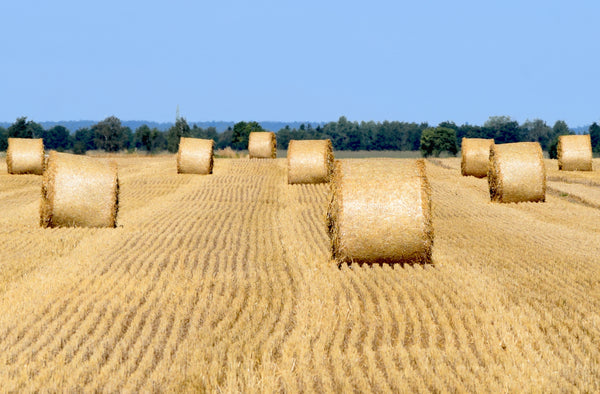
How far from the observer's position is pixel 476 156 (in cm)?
2736

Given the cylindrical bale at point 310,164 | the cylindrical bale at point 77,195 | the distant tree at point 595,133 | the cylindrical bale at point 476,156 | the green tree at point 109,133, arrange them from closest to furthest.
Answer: the cylindrical bale at point 77,195, the cylindrical bale at point 310,164, the cylindrical bale at point 476,156, the green tree at point 109,133, the distant tree at point 595,133

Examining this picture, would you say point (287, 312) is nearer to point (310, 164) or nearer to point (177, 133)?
point (310, 164)

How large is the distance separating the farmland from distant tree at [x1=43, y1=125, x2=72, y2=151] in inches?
5143

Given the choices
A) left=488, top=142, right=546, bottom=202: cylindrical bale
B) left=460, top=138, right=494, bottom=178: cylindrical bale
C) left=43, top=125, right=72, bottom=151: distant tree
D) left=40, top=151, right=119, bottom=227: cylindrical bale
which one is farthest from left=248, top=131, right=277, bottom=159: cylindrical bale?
left=43, top=125, right=72, bottom=151: distant tree

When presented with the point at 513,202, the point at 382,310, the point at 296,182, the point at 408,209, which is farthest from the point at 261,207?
the point at 382,310

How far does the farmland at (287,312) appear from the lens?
5.86 metres

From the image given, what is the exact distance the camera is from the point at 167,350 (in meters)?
6.43

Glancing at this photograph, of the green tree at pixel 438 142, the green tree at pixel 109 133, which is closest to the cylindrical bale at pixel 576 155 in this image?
the green tree at pixel 438 142

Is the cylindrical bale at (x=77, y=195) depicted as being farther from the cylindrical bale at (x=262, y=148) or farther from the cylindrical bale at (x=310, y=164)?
the cylindrical bale at (x=262, y=148)

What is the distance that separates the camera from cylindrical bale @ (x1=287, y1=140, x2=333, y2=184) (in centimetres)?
2200

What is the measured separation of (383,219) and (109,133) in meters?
89.8

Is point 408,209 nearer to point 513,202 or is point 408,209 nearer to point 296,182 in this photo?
point 513,202

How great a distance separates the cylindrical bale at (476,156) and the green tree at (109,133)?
74636mm

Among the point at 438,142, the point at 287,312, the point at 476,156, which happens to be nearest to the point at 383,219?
the point at 287,312
